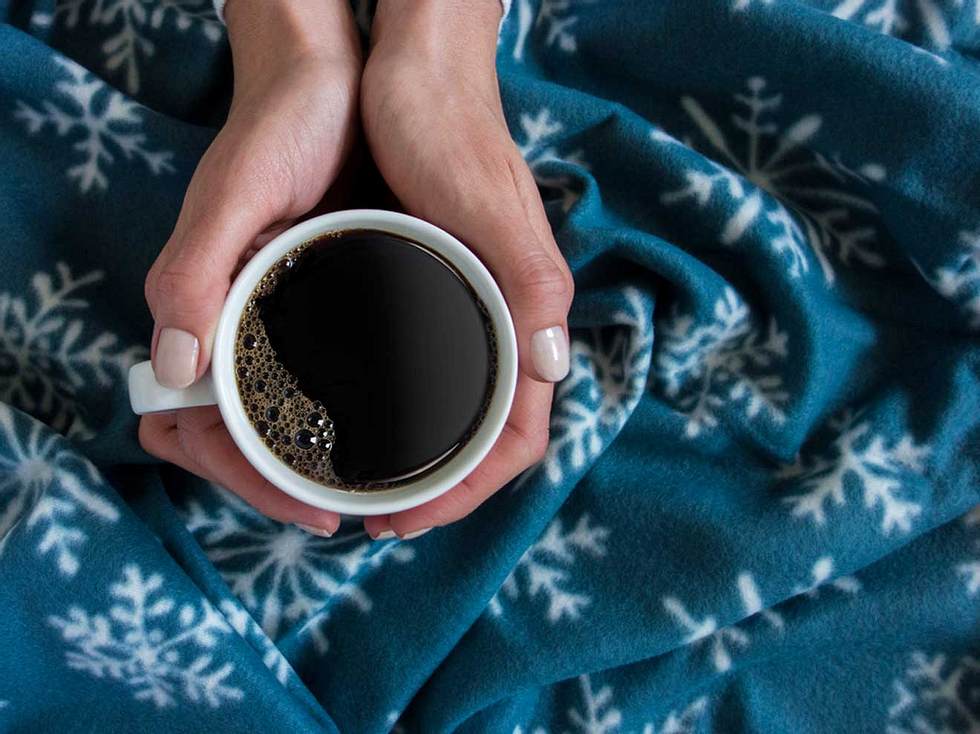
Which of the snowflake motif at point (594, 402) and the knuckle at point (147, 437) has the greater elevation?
the snowflake motif at point (594, 402)

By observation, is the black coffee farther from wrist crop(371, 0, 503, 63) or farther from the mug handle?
wrist crop(371, 0, 503, 63)

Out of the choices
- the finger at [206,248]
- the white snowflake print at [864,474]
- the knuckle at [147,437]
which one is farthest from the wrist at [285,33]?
the white snowflake print at [864,474]

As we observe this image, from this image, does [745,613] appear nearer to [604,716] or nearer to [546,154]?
[604,716]

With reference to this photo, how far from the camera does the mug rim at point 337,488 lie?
634 millimetres

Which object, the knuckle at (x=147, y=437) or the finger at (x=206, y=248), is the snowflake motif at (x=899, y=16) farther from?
the knuckle at (x=147, y=437)

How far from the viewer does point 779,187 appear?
3.00 ft

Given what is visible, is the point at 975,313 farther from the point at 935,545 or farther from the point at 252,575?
the point at 252,575

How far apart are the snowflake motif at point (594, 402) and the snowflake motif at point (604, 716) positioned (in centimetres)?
21

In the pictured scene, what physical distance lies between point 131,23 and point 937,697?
3.47ft

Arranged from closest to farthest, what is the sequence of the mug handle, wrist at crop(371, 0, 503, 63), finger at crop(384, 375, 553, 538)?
the mug handle → finger at crop(384, 375, 553, 538) → wrist at crop(371, 0, 503, 63)

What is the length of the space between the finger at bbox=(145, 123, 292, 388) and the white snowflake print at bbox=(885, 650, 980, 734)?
72cm

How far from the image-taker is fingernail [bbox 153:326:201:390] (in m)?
0.62

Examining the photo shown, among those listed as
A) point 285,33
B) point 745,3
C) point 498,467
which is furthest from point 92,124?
point 745,3

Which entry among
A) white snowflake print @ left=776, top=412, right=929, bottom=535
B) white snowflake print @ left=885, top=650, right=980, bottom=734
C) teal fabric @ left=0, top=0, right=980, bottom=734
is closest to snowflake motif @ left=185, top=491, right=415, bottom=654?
teal fabric @ left=0, top=0, right=980, bottom=734
